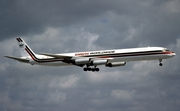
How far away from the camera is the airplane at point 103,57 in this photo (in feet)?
299

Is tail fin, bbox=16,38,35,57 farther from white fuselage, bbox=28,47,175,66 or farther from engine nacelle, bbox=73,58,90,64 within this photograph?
white fuselage, bbox=28,47,175,66

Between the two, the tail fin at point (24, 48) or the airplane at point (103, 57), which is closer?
the airplane at point (103, 57)

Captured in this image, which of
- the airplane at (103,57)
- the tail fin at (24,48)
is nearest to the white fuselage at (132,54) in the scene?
the airplane at (103,57)

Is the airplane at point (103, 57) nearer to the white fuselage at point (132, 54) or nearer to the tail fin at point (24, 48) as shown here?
the white fuselage at point (132, 54)

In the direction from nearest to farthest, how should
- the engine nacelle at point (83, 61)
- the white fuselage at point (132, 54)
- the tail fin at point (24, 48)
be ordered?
the white fuselage at point (132, 54), the engine nacelle at point (83, 61), the tail fin at point (24, 48)

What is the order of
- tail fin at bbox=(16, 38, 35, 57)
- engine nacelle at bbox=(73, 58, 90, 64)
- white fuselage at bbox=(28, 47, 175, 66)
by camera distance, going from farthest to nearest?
1. tail fin at bbox=(16, 38, 35, 57)
2. engine nacelle at bbox=(73, 58, 90, 64)
3. white fuselage at bbox=(28, 47, 175, 66)

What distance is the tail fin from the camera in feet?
353

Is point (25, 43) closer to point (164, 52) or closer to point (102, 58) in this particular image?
point (102, 58)

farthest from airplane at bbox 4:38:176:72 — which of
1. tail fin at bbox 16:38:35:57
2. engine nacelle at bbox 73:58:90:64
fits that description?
tail fin at bbox 16:38:35:57

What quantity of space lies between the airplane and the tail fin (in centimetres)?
313

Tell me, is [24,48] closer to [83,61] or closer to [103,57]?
[83,61]

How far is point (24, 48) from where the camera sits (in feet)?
359

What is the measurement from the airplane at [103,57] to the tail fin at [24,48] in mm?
3128

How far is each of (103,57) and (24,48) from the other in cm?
2994
